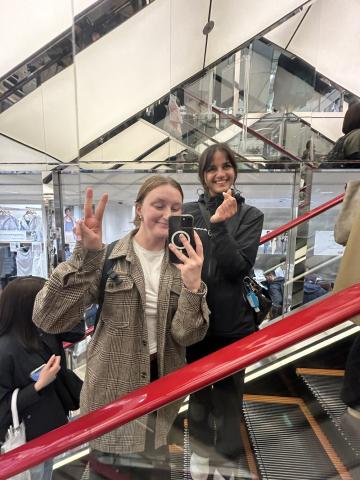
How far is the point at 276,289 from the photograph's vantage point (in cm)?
322

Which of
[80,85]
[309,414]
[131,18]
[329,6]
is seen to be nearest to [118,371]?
[309,414]

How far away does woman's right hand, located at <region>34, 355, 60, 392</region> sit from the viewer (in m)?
1.34

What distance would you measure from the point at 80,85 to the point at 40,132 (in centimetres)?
146

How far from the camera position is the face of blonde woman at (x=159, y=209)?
105 cm

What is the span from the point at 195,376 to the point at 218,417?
1.87ft

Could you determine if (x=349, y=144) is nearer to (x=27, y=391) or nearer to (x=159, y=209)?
(x=159, y=209)

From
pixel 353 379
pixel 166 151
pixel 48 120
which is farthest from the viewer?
pixel 48 120

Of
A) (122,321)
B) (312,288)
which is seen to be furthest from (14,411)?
(312,288)

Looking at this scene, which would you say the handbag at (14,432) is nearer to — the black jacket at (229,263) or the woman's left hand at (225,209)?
the black jacket at (229,263)

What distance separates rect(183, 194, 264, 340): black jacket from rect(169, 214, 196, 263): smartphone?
0.13m

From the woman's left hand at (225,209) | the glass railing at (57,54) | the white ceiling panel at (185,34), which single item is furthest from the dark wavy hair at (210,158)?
the white ceiling panel at (185,34)

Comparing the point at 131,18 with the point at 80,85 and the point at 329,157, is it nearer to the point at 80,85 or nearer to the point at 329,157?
the point at 80,85

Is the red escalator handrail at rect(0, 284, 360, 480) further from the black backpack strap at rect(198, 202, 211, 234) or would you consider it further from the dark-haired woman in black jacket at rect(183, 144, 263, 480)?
the black backpack strap at rect(198, 202, 211, 234)

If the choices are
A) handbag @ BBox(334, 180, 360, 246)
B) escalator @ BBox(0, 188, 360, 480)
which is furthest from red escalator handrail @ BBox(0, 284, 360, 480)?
handbag @ BBox(334, 180, 360, 246)
